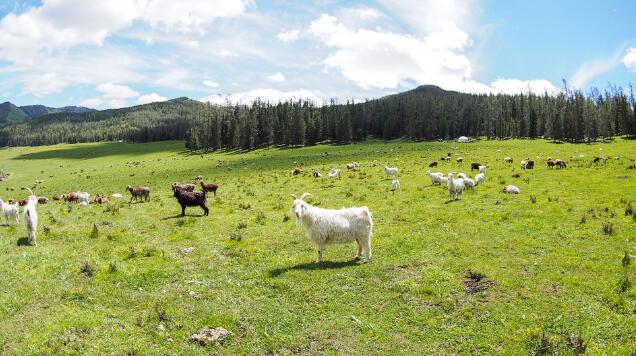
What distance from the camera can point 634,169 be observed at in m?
34.8

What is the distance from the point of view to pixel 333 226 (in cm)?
1498

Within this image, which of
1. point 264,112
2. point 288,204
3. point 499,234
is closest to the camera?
point 499,234

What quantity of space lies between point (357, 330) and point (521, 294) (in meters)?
5.28

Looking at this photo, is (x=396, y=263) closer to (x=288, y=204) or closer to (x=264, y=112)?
(x=288, y=204)

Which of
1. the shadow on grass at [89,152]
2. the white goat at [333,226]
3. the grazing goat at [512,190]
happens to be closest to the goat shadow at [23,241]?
the white goat at [333,226]

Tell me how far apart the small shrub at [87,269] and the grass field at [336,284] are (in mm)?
42

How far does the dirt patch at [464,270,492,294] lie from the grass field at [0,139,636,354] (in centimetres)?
5

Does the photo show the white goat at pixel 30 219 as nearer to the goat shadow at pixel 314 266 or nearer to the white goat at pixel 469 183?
the goat shadow at pixel 314 266

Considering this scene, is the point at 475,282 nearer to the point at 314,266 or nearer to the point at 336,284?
the point at 336,284

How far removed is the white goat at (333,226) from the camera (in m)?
15.0

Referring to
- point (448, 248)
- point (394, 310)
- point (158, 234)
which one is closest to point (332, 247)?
point (448, 248)

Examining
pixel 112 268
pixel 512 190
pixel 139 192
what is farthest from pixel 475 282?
pixel 139 192

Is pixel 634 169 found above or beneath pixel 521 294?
above

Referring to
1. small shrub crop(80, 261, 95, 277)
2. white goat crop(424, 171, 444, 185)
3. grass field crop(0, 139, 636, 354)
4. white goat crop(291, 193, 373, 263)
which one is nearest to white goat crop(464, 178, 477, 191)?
white goat crop(424, 171, 444, 185)
